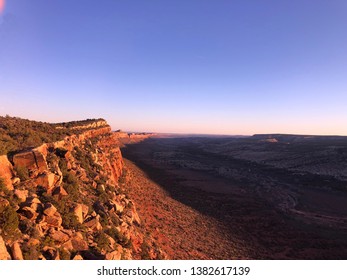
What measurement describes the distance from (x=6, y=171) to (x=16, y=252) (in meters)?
4.02

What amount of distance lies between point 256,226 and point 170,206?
7925mm

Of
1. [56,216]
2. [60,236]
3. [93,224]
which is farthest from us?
[93,224]

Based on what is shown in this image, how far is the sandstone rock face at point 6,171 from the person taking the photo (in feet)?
29.7

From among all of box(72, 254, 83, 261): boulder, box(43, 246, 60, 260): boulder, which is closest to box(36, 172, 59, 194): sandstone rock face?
box(43, 246, 60, 260): boulder

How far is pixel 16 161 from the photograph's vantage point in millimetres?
10375

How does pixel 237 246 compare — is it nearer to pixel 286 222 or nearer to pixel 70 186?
pixel 286 222

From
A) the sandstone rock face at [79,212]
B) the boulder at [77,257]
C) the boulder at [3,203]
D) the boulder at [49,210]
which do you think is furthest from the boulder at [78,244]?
the boulder at [3,203]

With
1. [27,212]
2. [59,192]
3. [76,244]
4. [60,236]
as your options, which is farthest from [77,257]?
[59,192]

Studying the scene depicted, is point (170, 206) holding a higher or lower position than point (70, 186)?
lower

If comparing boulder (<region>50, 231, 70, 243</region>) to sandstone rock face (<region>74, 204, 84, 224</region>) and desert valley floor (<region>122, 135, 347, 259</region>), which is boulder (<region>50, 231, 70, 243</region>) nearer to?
→ sandstone rock face (<region>74, 204, 84, 224</region>)

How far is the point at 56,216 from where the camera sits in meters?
8.98

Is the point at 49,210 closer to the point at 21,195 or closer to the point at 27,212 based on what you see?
the point at 27,212

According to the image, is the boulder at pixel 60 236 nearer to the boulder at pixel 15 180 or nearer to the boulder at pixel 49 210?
the boulder at pixel 49 210

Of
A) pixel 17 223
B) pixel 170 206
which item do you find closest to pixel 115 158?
pixel 170 206
